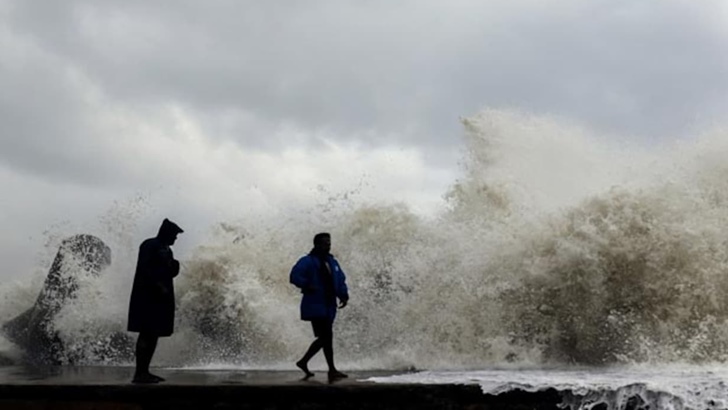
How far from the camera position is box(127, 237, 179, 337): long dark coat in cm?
567

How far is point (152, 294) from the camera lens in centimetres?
570

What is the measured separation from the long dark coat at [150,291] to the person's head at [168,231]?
65 millimetres

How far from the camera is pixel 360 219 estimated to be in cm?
1133

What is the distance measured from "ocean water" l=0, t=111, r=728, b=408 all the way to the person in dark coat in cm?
253

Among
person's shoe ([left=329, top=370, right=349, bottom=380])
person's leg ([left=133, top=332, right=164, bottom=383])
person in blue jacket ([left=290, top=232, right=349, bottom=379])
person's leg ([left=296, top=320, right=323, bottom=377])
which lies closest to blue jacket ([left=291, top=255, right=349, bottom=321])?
person in blue jacket ([left=290, top=232, right=349, bottom=379])

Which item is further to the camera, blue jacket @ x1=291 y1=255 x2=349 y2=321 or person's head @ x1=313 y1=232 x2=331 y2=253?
person's head @ x1=313 y1=232 x2=331 y2=253

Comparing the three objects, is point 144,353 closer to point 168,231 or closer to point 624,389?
point 168,231

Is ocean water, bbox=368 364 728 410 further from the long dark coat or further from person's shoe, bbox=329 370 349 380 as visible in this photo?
the long dark coat

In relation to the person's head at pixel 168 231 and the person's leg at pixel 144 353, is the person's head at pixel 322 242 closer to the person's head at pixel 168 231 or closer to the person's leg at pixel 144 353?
the person's head at pixel 168 231

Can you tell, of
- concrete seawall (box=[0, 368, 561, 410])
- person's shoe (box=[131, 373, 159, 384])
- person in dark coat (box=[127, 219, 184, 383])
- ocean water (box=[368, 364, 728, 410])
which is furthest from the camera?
person in dark coat (box=[127, 219, 184, 383])

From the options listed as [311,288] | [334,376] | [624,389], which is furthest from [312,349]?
[624,389]

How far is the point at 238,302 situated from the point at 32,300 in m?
5.63

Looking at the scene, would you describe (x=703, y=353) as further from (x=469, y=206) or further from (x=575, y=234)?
(x=469, y=206)

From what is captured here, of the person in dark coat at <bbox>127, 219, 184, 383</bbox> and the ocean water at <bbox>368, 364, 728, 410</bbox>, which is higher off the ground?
the person in dark coat at <bbox>127, 219, 184, 383</bbox>
